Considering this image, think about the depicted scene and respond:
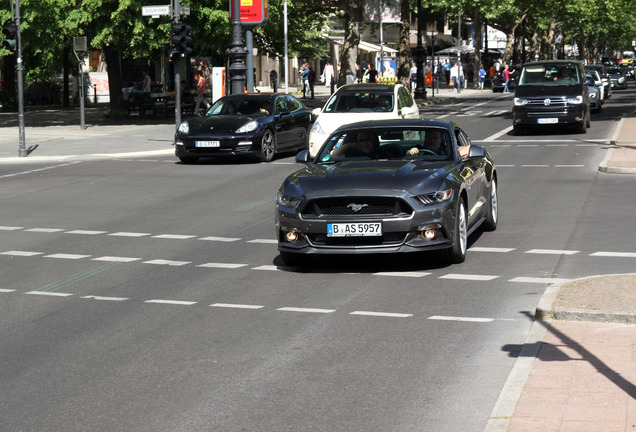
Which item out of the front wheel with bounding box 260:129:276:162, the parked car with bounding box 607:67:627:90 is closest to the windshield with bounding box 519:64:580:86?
the front wheel with bounding box 260:129:276:162

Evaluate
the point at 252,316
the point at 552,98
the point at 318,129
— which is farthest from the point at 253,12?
the point at 252,316

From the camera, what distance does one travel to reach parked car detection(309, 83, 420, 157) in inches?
925

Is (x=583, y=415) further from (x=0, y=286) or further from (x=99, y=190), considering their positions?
(x=99, y=190)

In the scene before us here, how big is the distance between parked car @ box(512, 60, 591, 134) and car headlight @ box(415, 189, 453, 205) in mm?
19260

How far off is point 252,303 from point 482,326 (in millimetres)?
2083

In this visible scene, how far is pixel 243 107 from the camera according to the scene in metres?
25.4

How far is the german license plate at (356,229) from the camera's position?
10.4 m

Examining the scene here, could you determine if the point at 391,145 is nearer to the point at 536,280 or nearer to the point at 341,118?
the point at 536,280

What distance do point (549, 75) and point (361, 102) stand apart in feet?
27.0

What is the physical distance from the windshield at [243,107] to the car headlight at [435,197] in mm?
14684

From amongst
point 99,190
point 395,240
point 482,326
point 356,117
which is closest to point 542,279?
point 395,240

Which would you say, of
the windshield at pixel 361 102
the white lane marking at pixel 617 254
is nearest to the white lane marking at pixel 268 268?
the white lane marking at pixel 617 254

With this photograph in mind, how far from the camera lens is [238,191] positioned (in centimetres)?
1859

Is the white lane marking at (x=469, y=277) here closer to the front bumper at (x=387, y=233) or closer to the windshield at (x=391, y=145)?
the front bumper at (x=387, y=233)
